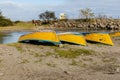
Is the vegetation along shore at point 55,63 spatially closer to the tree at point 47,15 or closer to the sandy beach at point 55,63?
the sandy beach at point 55,63

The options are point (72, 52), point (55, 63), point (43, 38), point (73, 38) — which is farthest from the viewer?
point (73, 38)

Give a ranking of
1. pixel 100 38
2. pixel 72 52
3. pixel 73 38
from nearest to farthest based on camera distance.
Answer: pixel 72 52, pixel 73 38, pixel 100 38

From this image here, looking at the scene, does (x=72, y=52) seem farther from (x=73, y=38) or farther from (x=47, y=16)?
(x=47, y=16)

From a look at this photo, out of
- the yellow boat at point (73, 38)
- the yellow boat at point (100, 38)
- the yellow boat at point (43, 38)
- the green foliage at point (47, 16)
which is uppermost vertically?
the yellow boat at point (43, 38)

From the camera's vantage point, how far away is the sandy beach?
11.9 metres

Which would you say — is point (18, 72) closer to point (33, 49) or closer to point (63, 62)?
point (63, 62)

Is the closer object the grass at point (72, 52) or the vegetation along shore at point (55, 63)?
the vegetation along shore at point (55, 63)

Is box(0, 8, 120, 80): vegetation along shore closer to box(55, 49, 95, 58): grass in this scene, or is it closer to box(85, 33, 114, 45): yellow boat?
box(55, 49, 95, 58): grass

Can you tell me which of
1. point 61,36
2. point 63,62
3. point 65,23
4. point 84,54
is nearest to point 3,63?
point 63,62

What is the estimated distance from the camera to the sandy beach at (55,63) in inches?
470

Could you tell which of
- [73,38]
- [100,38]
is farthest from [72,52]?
[100,38]

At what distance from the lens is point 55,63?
47.7 ft

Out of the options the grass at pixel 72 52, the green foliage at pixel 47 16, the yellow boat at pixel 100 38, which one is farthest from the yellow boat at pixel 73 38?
the green foliage at pixel 47 16

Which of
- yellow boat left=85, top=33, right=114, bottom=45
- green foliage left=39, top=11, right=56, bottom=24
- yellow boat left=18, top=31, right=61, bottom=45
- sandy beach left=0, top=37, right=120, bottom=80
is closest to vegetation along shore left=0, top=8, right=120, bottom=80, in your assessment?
sandy beach left=0, top=37, right=120, bottom=80
